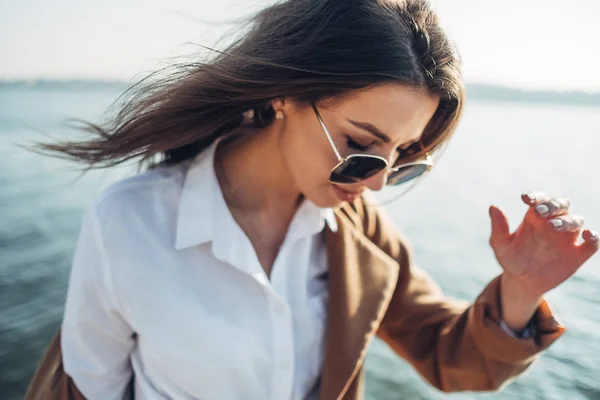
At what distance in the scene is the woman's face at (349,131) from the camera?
1393 mm

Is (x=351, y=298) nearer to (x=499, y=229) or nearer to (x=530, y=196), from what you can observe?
(x=499, y=229)

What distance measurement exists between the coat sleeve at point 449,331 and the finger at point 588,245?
204mm

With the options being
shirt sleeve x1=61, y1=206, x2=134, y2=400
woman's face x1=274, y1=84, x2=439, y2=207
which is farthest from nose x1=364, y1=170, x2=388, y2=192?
shirt sleeve x1=61, y1=206, x2=134, y2=400

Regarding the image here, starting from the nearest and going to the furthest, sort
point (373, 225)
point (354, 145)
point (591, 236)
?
point (591, 236) → point (354, 145) → point (373, 225)

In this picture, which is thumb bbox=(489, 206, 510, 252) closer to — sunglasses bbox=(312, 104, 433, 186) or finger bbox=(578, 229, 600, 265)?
finger bbox=(578, 229, 600, 265)

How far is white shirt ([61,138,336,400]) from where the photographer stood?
1379 millimetres

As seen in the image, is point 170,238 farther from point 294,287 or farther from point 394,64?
point 394,64

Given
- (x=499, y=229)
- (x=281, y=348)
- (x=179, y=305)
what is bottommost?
(x=281, y=348)

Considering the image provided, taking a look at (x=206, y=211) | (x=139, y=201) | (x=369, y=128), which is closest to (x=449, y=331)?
(x=369, y=128)

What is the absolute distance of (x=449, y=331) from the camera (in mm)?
1715

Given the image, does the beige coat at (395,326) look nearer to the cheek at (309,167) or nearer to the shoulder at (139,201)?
the cheek at (309,167)

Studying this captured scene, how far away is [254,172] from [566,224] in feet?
2.70

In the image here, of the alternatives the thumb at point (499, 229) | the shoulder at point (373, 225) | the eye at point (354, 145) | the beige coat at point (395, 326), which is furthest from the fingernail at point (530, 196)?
the shoulder at point (373, 225)

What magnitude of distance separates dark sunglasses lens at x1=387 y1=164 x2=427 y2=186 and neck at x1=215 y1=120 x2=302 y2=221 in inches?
11.7
